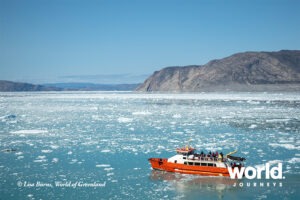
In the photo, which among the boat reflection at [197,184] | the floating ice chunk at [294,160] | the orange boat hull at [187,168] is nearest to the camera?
the boat reflection at [197,184]

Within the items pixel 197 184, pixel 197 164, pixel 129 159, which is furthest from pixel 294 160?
pixel 129 159

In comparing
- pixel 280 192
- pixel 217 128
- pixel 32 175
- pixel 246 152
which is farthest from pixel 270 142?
pixel 32 175

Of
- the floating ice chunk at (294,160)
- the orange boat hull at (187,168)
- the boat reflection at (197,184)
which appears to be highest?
the floating ice chunk at (294,160)

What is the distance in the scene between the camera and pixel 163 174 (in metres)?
17.3

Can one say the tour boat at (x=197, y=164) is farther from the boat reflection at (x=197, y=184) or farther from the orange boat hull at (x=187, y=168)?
the boat reflection at (x=197, y=184)

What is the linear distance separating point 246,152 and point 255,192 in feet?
23.8

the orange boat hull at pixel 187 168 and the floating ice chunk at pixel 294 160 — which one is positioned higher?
the floating ice chunk at pixel 294 160

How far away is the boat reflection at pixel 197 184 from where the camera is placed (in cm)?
1376

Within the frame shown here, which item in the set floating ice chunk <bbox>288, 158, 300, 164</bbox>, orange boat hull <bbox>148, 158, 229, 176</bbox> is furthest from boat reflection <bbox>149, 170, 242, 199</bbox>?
floating ice chunk <bbox>288, 158, 300, 164</bbox>

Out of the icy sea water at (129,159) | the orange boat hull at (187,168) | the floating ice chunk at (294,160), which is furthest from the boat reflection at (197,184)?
the floating ice chunk at (294,160)

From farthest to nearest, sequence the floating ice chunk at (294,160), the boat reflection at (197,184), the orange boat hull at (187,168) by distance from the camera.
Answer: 1. the floating ice chunk at (294,160)
2. the orange boat hull at (187,168)
3. the boat reflection at (197,184)

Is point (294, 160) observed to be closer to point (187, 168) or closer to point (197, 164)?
point (197, 164)

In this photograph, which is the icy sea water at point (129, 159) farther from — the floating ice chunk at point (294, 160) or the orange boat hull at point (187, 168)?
the orange boat hull at point (187, 168)

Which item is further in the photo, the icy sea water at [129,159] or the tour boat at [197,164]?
the tour boat at [197,164]
